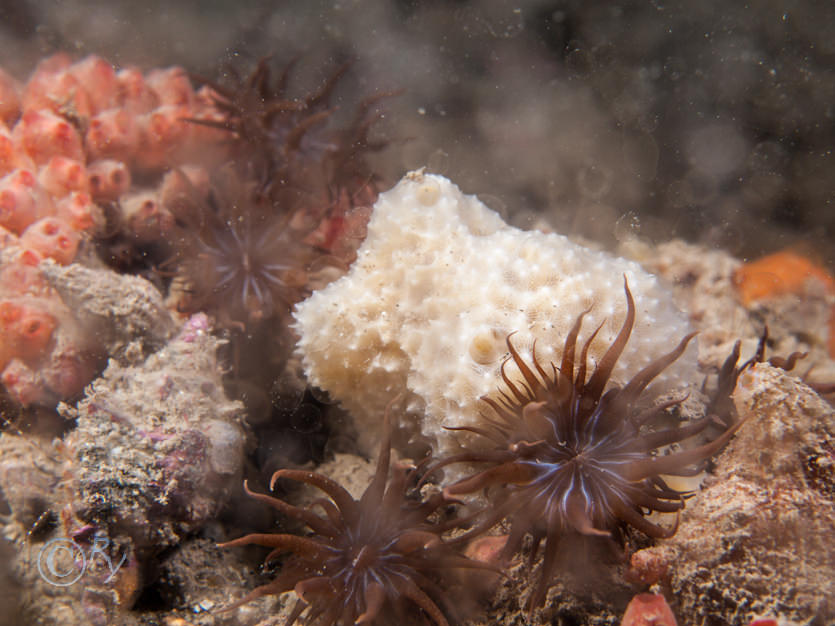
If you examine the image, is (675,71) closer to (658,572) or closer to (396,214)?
(396,214)

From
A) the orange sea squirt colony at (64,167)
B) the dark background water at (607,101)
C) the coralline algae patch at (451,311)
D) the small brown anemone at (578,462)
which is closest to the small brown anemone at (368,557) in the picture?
the small brown anemone at (578,462)

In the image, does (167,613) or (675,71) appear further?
(675,71)

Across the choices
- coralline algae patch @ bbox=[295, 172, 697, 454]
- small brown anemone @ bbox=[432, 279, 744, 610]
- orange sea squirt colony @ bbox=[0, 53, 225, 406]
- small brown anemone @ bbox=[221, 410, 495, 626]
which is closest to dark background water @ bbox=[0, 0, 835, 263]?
orange sea squirt colony @ bbox=[0, 53, 225, 406]

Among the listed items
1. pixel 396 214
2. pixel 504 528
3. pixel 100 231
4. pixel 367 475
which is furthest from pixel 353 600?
pixel 100 231

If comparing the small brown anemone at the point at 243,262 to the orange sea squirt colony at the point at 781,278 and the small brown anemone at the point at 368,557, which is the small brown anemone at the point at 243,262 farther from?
the orange sea squirt colony at the point at 781,278

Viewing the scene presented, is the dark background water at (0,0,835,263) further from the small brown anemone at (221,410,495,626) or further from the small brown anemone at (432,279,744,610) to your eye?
the small brown anemone at (221,410,495,626)

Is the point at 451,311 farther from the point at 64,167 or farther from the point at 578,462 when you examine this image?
the point at 64,167
